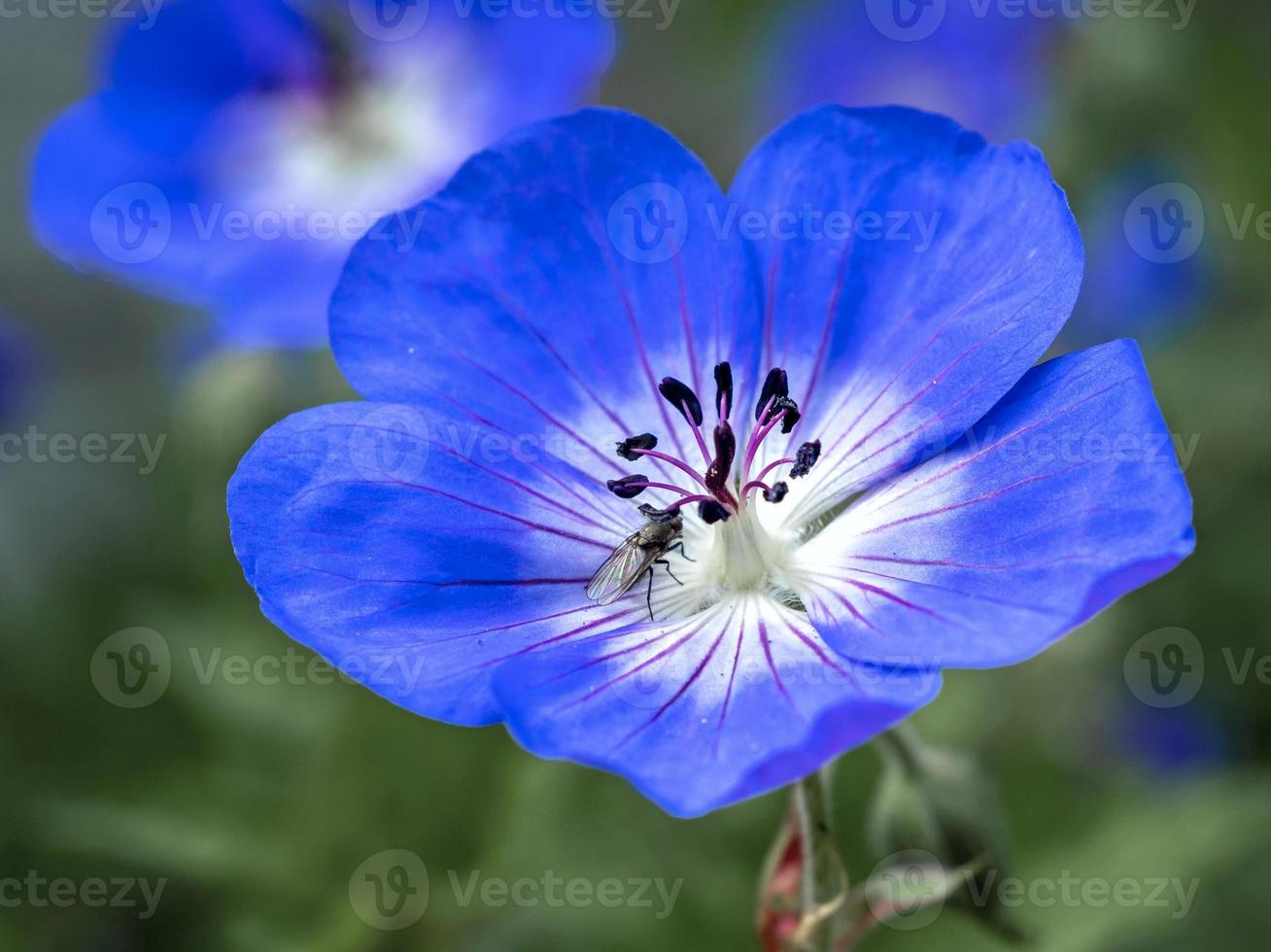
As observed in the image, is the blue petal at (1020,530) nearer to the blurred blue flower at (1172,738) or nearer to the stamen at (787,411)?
the stamen at (787,411)

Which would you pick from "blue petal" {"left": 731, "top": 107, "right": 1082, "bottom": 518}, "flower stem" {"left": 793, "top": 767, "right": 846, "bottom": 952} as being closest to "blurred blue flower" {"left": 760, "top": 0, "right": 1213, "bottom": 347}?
"blue petal" {"left": 731, "top": 107, "right": 1082, "bottom": 518}

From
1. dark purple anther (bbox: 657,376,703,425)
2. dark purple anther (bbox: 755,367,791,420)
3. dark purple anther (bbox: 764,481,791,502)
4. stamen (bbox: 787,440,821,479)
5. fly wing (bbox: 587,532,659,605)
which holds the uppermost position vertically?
dark purple anther (bbox: 755,367,791,420)

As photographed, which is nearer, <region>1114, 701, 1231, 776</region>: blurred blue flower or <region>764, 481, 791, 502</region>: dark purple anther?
<region>764, 481, 791, 502</region>: dark purple anther

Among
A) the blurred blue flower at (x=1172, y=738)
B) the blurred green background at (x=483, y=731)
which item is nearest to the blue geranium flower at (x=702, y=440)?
the blurred green background at (x=483, y=731)

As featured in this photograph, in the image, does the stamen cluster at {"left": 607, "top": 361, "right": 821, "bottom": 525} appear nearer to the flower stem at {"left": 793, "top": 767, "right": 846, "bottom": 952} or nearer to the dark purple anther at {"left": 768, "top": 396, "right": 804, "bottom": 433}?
the dark purple anther at {"left": 768, "top": 396, "right": 804, "bottom": 433}

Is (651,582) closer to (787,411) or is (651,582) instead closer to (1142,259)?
(787,411)

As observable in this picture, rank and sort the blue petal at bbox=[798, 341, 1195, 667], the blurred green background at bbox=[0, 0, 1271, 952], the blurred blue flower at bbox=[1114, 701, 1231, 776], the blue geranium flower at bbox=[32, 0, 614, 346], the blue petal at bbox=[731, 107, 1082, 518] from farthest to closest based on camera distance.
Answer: the blurred blue flower at bbox=[1114, 701, 1231, 776]
the blue geranium flower at bbox=[32, 0, 614, 346]
the blurred green background at bbox=[0, 0, 1271, 952]
the blue petal at bbox=[731, 107, 1082, 518]
the blue petal at bbox=[798, 341, 1195, 667]
